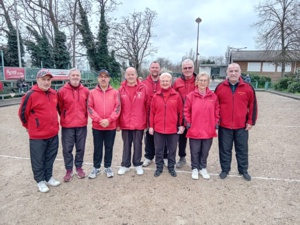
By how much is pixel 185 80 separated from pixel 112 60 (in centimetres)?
2711

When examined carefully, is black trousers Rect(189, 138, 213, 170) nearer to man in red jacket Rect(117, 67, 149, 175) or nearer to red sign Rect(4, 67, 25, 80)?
man in red jacket Rect(117, 67, 149, 175)

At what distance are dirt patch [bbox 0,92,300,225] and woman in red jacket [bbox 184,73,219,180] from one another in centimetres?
55

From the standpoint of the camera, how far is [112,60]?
29.5 meters

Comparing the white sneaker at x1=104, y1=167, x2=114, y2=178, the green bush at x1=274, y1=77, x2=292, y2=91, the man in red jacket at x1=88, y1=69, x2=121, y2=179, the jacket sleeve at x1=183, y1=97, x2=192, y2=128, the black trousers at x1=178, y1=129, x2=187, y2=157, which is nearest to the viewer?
the man in red jacket at x1=88, y1=69, x2=121, y2=179

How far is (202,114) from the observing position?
3453 mm

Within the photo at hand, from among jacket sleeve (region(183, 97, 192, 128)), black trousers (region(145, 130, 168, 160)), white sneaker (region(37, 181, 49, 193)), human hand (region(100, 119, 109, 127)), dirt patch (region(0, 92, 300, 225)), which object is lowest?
dirt patch (region(0, 92, 300, 225))

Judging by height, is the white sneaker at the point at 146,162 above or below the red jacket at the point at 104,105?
below

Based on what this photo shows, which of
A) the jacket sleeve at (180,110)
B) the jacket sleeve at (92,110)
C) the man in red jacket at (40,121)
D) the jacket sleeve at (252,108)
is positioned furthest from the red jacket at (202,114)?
the man in red jacket at (40,121)

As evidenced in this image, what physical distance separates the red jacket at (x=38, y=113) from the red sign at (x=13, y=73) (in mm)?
14460

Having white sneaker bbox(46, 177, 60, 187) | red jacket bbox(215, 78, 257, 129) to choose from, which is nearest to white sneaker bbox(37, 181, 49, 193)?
white sneaker bbox(46, 177, 60, 187)

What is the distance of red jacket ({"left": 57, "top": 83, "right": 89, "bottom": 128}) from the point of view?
3373mm

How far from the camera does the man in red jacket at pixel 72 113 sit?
338 cm

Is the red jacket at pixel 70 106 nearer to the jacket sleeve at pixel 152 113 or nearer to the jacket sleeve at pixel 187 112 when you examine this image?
the jacket sleeve at pixel 152 113

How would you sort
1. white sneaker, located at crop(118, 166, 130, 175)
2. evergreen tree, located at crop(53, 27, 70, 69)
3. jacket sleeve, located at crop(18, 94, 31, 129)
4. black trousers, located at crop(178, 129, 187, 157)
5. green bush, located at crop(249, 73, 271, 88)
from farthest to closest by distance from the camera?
1. green bush, located at crop(249, 73, 271, 88)
2. evergreen tree, located at crop(53, 27, 70, 69)
3. black trousers, located at crop(178, 129, 187, 157)
4. white sneaker, located at crop(118, 166, 130, 175)
5. jacket sleeve, located at crop(18, 94, 31, 129)
